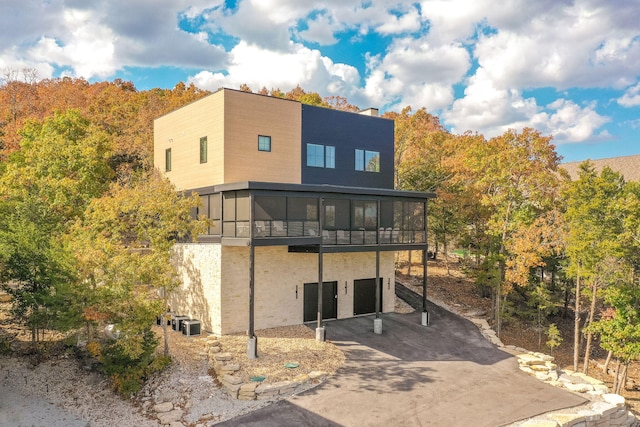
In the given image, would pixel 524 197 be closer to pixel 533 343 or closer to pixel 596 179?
pixel 596 179

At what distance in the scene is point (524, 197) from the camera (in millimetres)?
25938

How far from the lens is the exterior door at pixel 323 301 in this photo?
21844 mm

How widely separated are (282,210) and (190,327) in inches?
256

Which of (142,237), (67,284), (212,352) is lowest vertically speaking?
(212,352)

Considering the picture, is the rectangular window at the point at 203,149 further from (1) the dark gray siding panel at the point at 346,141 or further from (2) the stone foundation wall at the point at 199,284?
(1) the dark gray siding panel at the point at 346,141

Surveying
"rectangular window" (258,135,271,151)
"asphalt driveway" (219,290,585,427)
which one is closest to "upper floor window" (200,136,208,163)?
"rectangular window" (258,135,271,151)

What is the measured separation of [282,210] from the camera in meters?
21.5

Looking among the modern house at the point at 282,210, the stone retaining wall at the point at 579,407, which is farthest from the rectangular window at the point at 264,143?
the stone retaining wall at the point at 579,407

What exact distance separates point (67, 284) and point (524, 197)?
22804 millimetres

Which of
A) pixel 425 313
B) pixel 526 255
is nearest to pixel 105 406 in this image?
pixel 425 313

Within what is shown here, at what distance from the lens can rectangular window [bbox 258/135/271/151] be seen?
22169mm

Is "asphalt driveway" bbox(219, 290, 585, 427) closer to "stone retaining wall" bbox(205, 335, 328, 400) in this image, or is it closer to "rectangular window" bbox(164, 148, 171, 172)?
"stone retaining wall" bbox(205, 335, 328, 400)

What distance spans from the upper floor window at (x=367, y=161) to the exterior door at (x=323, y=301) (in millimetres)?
6788

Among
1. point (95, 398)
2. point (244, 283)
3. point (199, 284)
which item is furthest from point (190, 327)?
point (95, 398)
